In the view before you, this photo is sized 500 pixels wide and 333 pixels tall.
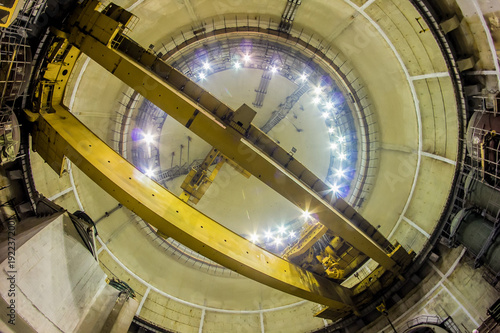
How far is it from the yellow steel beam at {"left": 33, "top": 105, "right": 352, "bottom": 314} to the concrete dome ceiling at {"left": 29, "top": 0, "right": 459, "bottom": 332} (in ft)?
7.95

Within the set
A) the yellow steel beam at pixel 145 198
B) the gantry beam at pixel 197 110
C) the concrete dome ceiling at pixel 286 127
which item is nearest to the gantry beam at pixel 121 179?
the yellow steel beam at pixel 145 198

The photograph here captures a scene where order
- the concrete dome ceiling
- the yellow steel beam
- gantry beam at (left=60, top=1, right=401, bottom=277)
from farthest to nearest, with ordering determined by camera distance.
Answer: the concrete dome ceiling < the yellow steel beam < gantry beam at (left=60, top=1, right=401, bottom=277)

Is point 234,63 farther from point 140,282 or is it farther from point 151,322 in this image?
point 151,322

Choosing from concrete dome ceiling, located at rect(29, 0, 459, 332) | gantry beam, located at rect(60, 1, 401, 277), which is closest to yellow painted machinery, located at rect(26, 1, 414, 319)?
gantry beam, located at rect(60, 1, 401, 277)

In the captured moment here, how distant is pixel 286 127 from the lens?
12344 millimetres

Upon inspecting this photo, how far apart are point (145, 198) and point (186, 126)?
1.73 metres

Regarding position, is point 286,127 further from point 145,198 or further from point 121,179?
point 121,179

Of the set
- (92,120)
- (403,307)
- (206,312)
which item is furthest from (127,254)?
(403,307)

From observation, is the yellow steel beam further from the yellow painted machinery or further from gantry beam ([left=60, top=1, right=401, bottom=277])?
gantry beam ([left=60, top=1, right=401, bottom=277])

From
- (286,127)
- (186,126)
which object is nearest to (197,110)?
(186,126)

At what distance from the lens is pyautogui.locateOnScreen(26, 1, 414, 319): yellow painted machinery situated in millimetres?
5492

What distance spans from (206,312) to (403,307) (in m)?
6.64

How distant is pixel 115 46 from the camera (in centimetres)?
585

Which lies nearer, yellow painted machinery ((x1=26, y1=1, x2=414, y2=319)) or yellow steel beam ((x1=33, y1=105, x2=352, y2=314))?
yellow painted machinery ((x1=26, y1=1, x2=414, y2=319))
